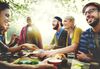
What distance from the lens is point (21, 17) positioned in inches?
131

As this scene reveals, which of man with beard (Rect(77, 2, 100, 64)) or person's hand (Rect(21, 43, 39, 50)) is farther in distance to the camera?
person's hand (Rect(21, 43, 39, 50))

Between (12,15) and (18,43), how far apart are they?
0.34m

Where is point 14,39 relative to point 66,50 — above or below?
above

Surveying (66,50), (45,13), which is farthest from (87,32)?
(45,13)

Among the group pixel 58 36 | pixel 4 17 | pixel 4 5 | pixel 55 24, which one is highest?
pixel 4 5

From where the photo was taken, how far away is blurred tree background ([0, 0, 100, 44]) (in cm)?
328

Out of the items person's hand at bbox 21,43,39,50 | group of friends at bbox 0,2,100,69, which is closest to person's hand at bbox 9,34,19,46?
group of friends at bbox 0,2,100,69

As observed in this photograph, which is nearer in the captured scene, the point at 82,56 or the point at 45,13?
the point at 82,56

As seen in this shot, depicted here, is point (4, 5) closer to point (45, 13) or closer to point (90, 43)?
point (45, 13)

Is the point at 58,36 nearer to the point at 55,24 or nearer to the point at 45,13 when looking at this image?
the point at 55,24

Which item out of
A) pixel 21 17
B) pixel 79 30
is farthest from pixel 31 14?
pixel 79 30

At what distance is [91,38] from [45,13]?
60 cm

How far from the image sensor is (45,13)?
331 cm

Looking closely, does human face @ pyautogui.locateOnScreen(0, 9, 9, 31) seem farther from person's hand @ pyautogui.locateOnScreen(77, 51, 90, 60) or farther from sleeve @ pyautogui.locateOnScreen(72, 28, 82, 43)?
person's hand @ pyautogui.locateOnScreen(77, 51, 90, 60)
